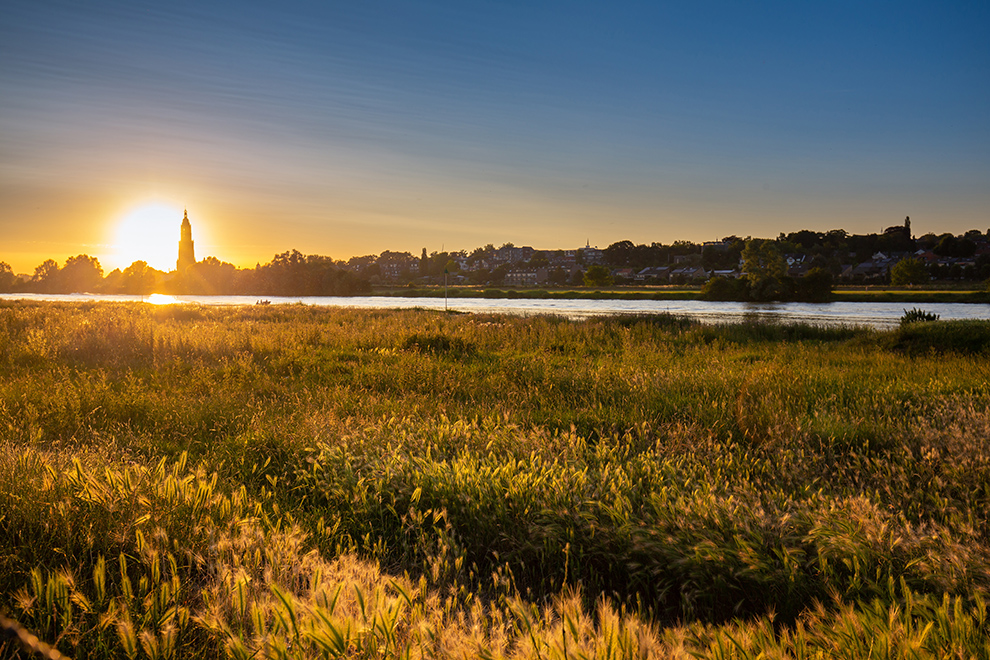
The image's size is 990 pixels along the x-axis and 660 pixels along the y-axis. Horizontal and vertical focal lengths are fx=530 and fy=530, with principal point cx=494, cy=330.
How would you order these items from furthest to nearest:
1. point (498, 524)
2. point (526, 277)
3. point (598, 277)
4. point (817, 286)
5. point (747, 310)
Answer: point (526, 277)
point (598, 277)
point (817, 286)
point (747, 310)
point (498, 524)

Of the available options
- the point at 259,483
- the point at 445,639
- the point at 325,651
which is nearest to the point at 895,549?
the point at 445,639

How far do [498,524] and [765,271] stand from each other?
304ft

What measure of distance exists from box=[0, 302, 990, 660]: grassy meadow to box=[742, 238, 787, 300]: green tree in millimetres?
82801

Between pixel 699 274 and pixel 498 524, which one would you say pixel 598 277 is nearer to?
pixel 699 274

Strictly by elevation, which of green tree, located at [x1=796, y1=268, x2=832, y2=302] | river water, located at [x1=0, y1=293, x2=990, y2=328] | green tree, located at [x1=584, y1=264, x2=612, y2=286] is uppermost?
green tree, located at [x1=584, y1=264, x2=612, y2=286]

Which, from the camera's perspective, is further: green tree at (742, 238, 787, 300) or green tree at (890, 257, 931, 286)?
green tree at (890, 257, 931, 286)

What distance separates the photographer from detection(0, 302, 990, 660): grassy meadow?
7.01ft

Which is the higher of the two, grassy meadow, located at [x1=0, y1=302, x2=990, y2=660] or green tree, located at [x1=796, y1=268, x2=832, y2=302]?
green tree, located at [x1=796, y1=268, x2=832, y2=302]

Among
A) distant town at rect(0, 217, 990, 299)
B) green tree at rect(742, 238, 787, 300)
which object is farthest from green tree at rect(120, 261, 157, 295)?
green tree at rect(742, 238, 787, 300)

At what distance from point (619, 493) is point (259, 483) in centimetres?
322

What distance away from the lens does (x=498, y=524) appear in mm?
3717

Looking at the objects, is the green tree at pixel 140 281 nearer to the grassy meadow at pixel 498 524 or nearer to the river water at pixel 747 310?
the river water at pixel 747 310

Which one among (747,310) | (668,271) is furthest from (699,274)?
(747,310)

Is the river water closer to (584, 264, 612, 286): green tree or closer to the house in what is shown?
(584, 264, 612, 286): green tree
